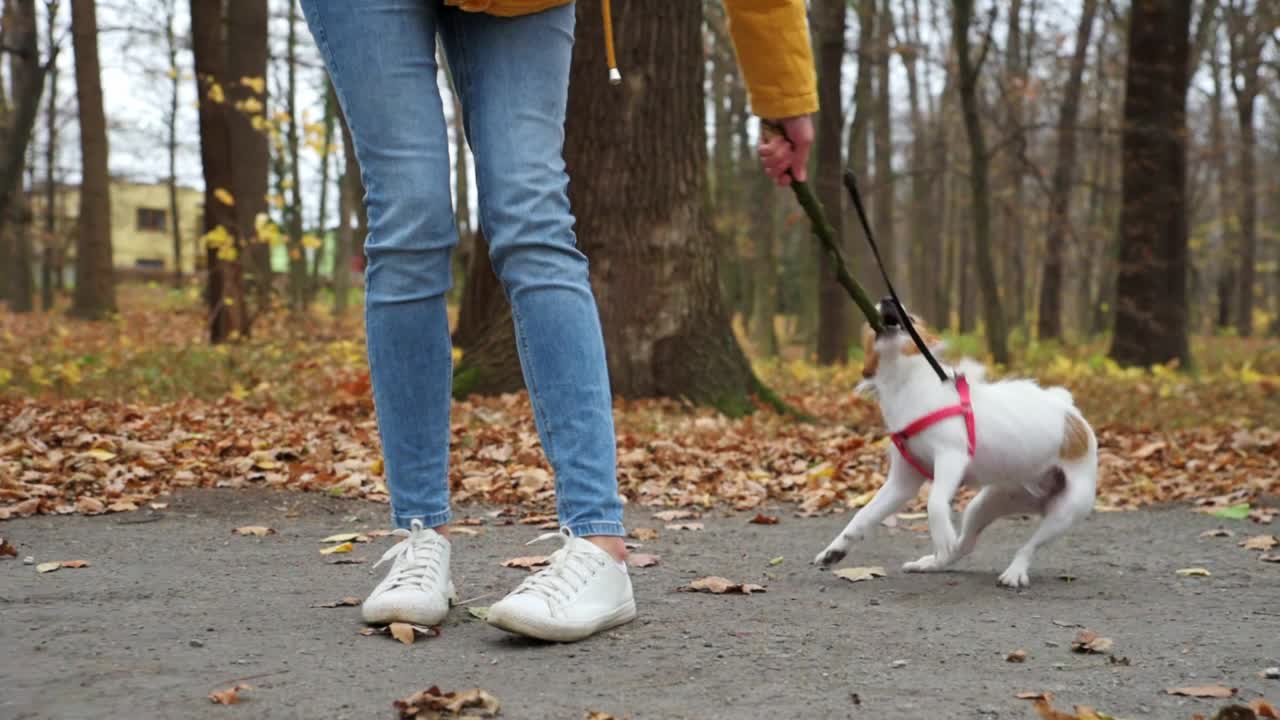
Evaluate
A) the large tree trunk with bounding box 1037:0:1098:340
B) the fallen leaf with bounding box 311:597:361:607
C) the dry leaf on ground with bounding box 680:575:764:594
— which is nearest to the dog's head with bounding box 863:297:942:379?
the dry leaf on ground with bounding box 680:575:764:594

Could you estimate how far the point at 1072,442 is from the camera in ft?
11.9

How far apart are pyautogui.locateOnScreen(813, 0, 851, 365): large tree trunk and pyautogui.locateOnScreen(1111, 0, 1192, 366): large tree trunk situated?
10.5 feet

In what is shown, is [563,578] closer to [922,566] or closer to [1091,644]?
[1091,644]

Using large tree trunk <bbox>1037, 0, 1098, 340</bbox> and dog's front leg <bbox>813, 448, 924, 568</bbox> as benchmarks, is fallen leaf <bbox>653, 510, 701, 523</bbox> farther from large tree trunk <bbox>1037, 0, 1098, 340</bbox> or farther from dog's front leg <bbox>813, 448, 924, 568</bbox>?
large tree trunk <bbox>1037, 0, 1098, 340</bbox>

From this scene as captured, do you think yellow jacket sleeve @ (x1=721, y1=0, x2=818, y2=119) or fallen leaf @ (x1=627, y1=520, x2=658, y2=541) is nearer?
yellow jacket sleeve @ (x1=721, y1=0, x2=818, y2=119)

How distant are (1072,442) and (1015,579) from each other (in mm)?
483

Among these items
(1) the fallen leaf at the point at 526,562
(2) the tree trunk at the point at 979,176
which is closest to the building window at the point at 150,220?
(2) the tree trunk at the point at 979,176

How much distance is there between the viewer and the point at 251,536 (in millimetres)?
4059

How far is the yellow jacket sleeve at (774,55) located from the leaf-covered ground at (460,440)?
2.50m

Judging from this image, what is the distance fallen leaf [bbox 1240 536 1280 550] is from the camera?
4180mm

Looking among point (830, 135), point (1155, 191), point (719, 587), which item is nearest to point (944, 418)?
point (719, 587)


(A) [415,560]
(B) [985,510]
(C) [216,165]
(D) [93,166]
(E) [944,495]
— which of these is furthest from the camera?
(D) [93,166]

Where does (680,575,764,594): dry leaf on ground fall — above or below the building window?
below

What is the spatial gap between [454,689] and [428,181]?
114cm
